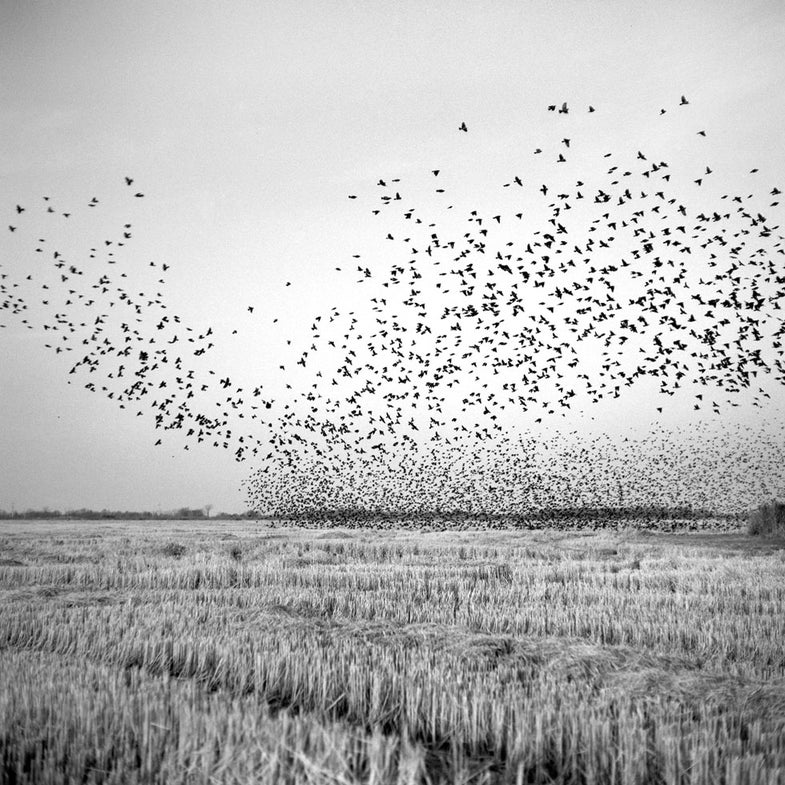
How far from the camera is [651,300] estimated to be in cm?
1409

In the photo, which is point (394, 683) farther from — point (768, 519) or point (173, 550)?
point (768, 519)

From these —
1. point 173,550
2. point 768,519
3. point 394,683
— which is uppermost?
point 394,683

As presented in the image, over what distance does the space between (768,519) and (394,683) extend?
3861cm

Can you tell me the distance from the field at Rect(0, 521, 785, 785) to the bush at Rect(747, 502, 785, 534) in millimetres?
26284

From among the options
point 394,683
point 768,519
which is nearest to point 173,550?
point 394,683

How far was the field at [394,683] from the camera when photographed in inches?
174

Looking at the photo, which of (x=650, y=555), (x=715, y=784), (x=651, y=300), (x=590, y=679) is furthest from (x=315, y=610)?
(x=650, y=555)

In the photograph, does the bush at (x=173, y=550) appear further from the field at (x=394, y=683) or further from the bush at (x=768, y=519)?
the bush at (x=768, y=519)

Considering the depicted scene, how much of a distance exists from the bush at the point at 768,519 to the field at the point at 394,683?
26284 millimetres

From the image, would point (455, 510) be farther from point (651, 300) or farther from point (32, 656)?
point (32, 656)

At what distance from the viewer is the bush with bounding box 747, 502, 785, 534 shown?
36.9 meters

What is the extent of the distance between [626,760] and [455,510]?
5738 centimetres

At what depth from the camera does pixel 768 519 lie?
1496 inches

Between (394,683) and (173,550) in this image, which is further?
(173,550)
